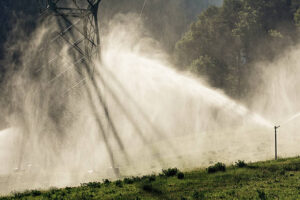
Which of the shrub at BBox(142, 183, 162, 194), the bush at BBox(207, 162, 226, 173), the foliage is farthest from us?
the foliage

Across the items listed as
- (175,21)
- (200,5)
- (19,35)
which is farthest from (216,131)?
(200,5)

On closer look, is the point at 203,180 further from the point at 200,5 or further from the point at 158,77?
the point at 200,5

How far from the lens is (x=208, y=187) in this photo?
368 inches

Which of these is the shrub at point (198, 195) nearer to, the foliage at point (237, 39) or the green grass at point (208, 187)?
the green grass at point (208, 187)

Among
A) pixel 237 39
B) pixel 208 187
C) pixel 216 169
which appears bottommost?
pixel 208 187

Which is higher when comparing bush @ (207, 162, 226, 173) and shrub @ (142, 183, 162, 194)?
bush @ (207, 162, 226, 173)

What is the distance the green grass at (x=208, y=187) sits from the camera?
8516 mm

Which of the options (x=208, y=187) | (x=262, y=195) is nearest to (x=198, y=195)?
(x=208, y=187)

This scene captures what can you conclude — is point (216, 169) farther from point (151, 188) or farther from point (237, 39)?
point (237, 39)

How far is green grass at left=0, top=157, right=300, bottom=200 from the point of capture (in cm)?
852

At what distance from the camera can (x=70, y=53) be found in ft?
99.9

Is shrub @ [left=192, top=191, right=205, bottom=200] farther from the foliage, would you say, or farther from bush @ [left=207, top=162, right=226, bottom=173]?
the foliage

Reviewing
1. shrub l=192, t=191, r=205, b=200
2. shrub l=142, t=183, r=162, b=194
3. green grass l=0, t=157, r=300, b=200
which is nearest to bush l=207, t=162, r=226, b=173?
green grass l=0, t=157, r=300, b=200

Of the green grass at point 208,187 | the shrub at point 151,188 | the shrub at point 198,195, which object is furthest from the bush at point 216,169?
the shrub at point 198,195
